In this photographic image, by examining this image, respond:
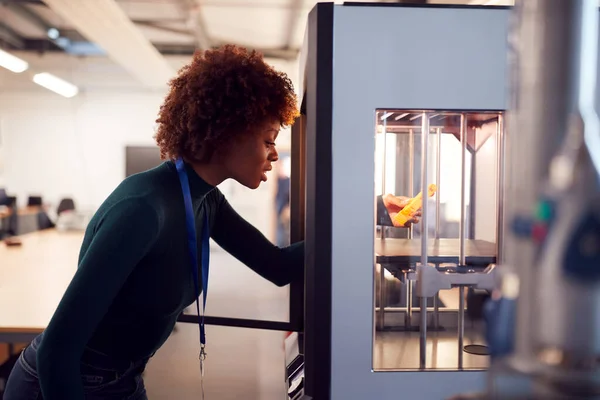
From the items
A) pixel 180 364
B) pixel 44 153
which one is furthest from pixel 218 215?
pixel 44 153

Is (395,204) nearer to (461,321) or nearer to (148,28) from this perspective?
(461,321)

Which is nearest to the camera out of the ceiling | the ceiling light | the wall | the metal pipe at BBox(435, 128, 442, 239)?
the metal pipe at BBox(435, 128, 442, 239)

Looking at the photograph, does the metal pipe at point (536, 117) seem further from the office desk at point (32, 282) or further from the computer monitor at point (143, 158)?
the computer monitor at point (143, 158)

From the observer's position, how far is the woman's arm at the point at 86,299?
801 mm

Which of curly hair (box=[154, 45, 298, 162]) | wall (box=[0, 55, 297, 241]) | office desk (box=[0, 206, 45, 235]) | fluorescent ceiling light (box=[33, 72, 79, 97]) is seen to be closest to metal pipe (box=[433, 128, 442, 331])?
curly hair (box=[154, 45, 298, 162])

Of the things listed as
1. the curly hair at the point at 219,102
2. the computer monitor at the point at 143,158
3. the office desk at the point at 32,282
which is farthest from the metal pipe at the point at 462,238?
the computer monitor at the point at 143,158

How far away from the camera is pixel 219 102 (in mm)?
974

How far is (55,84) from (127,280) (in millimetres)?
6642

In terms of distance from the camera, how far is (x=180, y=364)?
178 cm

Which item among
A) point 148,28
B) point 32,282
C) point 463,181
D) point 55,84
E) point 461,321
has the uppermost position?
point 148,28

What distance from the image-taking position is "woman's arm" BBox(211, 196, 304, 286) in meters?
1.24

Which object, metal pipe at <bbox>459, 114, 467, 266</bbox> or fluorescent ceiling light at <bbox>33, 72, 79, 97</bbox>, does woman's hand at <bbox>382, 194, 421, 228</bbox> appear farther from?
fluorescent ceiling light at <bbox>33, 72, 79, 97</bbox>

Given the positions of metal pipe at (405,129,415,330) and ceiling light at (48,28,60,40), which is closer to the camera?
metal pipe at (405,129,415,330)

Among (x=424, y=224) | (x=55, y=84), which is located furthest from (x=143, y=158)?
(x=55, y=84)
